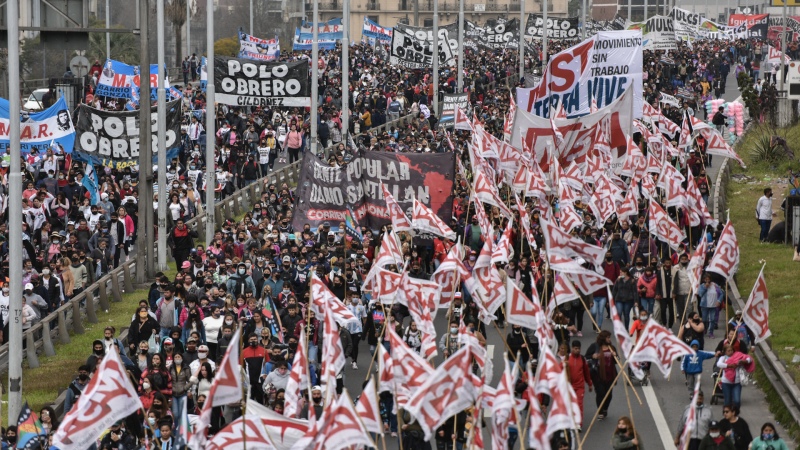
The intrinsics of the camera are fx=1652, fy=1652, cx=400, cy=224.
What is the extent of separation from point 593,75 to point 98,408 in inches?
795

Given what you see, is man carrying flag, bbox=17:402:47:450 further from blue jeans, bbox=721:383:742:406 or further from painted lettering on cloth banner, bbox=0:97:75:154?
painted lettering on cloth banner, bbox=0:97:75:154

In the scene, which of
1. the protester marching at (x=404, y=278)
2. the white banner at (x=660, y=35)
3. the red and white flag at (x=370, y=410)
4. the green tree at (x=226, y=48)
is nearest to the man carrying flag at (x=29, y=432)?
the protester marching at (x=404, y=278)

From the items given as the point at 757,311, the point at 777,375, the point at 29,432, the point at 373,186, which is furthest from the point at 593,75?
the point at 29,432

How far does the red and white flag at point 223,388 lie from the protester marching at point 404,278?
0.08ft

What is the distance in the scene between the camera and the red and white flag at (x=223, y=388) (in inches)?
531

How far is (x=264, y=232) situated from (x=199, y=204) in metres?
6.85

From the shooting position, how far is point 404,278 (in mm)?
18234

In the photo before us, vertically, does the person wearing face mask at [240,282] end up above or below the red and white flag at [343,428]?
below

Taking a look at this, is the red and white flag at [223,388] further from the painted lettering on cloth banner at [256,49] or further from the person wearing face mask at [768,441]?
the painted lettering on cloth banner at [256,49]

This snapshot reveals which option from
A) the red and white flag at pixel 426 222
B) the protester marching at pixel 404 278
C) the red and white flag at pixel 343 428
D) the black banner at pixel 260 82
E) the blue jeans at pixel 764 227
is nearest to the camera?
the red and white flag at pixel 343 428

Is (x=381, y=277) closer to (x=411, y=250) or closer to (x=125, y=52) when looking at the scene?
(x=411, y=250)

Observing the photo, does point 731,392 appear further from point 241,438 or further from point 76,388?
point 76,388

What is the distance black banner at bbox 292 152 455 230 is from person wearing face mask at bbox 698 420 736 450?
1024 centimetres

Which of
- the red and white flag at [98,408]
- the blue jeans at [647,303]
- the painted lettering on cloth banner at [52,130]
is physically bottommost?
the blue jeans at [647,303]
